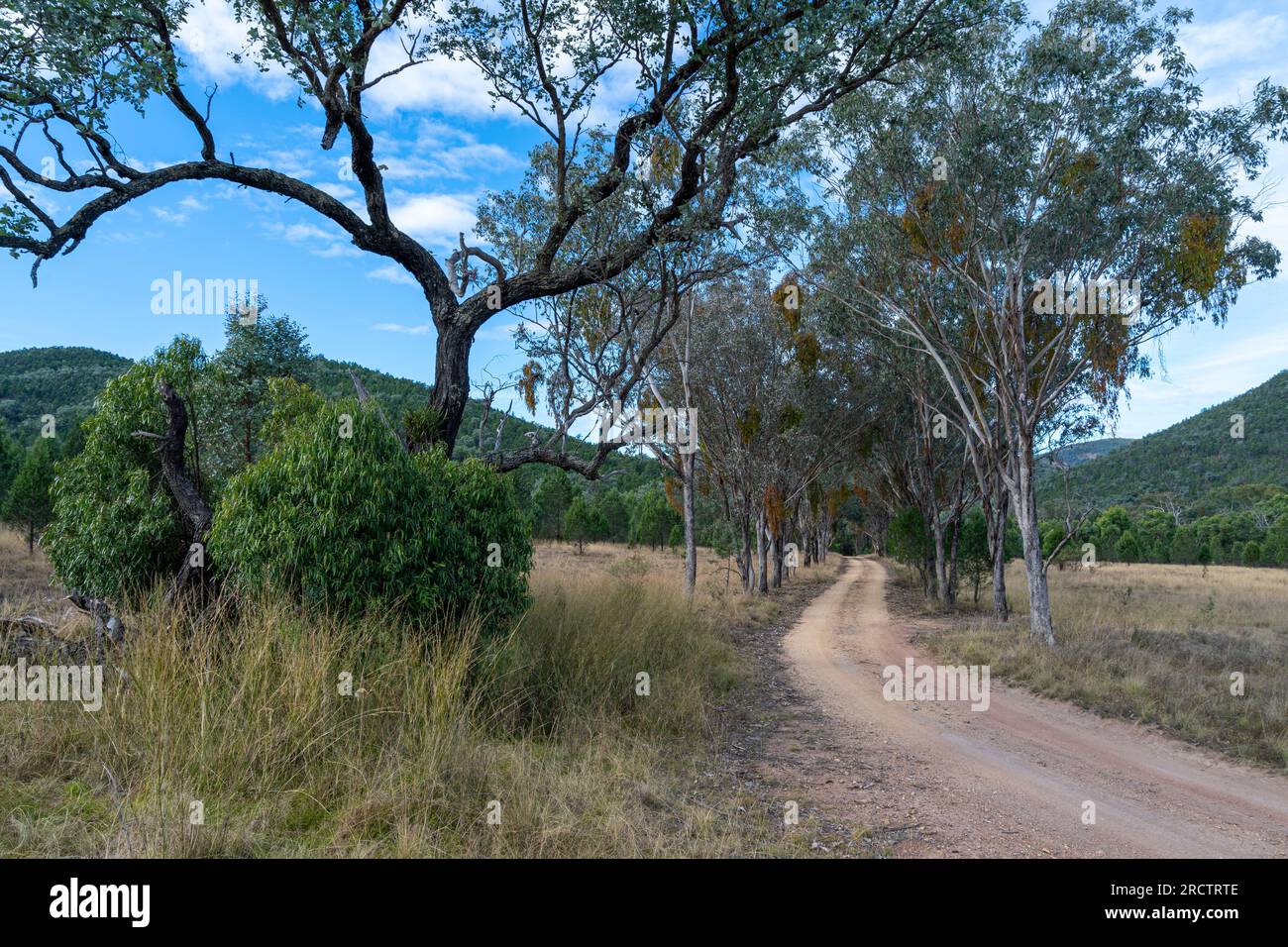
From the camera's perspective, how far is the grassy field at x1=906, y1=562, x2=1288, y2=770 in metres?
8.14

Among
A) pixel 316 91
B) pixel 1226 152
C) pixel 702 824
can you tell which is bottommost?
pixel 702 824

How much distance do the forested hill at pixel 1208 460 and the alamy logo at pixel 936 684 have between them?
50.4 m

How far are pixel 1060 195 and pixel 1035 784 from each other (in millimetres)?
12899

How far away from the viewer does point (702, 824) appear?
15.0ft

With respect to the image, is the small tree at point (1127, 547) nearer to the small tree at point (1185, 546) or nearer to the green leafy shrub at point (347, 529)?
the small tree at point (1185, 546)

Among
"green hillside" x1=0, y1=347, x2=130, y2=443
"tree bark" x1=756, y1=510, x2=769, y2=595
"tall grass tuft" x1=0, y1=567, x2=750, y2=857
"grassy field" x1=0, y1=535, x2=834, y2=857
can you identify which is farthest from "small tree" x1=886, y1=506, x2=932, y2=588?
"green hillside" x1=0, y1=347, x2=130, y2=443

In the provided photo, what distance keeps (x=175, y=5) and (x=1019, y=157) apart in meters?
15.0

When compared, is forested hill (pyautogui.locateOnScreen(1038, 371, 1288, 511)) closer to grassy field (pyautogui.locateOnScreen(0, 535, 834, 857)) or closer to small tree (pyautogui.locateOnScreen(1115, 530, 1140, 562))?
small tree (pyautogui.locateOnScreen(1115, 530, 1140, 562))

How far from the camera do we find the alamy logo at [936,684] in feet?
32.5

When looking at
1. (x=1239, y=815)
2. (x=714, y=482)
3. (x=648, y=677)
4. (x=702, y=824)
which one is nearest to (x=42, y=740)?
(x=702, y=824)

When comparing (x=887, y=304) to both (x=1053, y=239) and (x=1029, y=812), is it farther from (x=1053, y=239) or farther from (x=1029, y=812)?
(x=1029, y=812)
